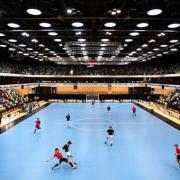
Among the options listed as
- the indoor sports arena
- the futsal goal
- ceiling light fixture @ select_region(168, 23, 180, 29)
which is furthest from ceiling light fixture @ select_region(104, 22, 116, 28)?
the futsal goal

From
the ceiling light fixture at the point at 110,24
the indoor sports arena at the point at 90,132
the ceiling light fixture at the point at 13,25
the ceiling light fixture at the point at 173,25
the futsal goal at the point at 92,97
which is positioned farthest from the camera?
the futsal goal at the point at 92,97

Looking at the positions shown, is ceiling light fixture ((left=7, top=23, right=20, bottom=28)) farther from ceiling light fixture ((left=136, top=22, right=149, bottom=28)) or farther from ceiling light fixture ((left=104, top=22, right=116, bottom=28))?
ceiling light fixture ((left=136, top=22, right=149, bottom=28))

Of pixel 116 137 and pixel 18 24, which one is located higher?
pixel 18 24

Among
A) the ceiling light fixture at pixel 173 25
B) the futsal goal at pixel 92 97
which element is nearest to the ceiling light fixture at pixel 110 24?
the ceiling light fixture at pixel 173 25

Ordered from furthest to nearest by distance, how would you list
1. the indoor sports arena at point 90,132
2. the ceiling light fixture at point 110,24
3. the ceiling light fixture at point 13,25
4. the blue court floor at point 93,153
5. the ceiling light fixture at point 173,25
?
the ceiling light fixture at point 13,25 → the ceiling light fixture at point 110,24 → the ceiling light fixture at point 173,25 → the blue court floor at point 93,153 → the indoor sports arena at point 90,132

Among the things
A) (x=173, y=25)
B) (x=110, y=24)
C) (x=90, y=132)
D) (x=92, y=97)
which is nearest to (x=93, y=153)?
(x=90, y=132)

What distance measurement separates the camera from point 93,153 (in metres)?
12.3

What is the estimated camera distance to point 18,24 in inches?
427

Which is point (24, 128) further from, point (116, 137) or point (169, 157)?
point (169, 157)

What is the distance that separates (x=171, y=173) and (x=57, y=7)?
8.86 metres

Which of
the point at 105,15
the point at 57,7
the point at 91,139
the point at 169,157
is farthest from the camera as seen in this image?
the point at 91,139

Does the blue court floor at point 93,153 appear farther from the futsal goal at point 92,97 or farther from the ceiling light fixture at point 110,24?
the futsal goal at point 92,97

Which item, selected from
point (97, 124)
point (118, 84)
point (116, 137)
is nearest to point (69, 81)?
point (118, 84)

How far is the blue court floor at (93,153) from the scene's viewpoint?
9383mm
